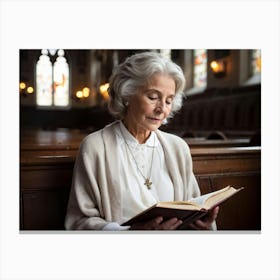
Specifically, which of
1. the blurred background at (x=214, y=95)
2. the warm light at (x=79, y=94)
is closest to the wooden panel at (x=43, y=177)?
the blurred background at (x=214, y=95)

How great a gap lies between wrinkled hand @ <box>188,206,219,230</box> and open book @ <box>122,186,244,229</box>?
7 centimetres

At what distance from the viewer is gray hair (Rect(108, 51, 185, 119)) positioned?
2.17 metres

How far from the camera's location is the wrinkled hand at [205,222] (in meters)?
2.20

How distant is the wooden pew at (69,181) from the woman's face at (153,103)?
1.47 ft

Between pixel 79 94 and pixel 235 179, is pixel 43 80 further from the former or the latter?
pixel 79 94

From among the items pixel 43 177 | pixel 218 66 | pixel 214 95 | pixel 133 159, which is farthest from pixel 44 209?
pixel 214 95

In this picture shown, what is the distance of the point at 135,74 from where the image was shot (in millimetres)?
2178

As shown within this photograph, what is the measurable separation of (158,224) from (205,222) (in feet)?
0.97

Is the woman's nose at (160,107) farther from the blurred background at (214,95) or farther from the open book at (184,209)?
the blurred background at (214,95)


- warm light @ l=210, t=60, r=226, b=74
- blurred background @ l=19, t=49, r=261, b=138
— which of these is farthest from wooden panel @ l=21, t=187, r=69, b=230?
warm light @ l=210, t=60, r=226, b=74
